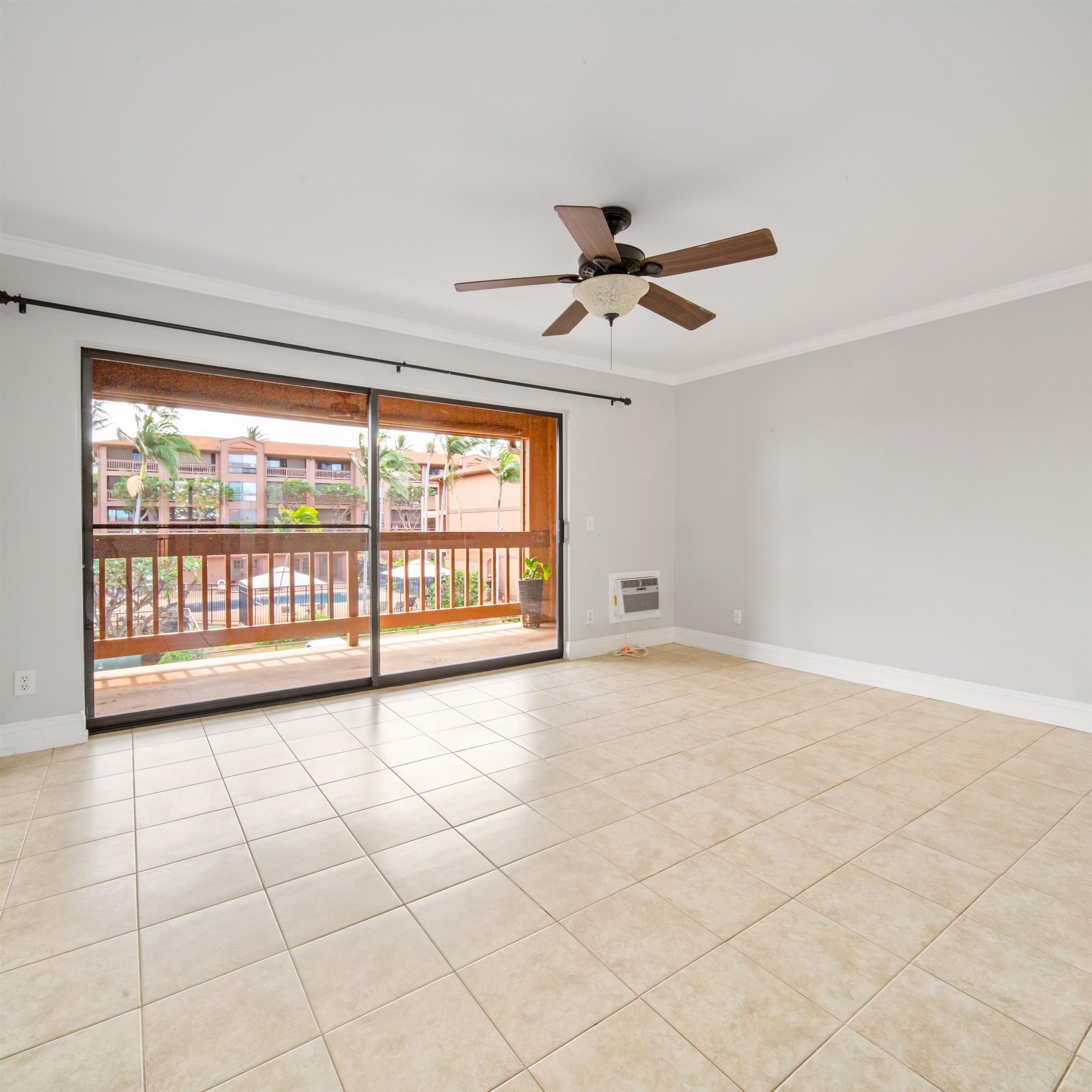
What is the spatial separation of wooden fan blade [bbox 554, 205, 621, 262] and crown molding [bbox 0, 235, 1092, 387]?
82.0 inches

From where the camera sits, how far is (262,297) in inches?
142

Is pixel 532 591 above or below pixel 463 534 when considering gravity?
below

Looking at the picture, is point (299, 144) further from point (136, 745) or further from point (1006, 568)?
point (1006, 568)

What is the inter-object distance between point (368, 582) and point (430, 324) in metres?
1.89

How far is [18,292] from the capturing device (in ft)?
9.81

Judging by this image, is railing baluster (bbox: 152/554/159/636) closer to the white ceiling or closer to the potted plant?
the white ceiling

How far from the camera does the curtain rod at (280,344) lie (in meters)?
2.99

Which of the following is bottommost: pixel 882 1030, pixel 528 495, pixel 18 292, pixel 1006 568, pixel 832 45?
pixel 882 1030

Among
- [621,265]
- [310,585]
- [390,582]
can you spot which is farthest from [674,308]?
[310,585]

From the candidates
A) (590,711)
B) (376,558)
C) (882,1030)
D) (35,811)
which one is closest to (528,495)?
(376,558)

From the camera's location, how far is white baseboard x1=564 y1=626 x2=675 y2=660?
5160mm

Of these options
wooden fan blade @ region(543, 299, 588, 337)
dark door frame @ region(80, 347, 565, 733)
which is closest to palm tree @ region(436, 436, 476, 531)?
dark door frame @ region(80, 347, 565, 733)

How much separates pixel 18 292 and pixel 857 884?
4537 mm

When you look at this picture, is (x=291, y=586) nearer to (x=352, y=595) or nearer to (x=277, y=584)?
(x=277, y=584)
